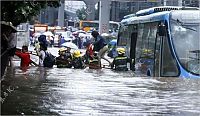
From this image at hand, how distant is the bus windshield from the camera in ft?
47.7

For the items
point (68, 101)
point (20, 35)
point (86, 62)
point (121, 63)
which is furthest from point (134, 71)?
point (20, 35)

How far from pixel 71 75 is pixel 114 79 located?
1.47 meters

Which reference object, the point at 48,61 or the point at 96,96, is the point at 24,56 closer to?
the point at 48,61

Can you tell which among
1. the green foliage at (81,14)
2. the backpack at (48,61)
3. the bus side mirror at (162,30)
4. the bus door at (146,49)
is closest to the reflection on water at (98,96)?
the bus side mirror at (162,30)

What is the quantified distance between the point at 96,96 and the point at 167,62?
5444 millimetres

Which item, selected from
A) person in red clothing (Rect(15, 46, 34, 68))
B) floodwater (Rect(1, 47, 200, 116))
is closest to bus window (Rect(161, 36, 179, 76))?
floodwater (Rect(1, 47, 200, 116))

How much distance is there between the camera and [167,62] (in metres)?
14.9

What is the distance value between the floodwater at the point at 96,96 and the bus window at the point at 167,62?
546 mm

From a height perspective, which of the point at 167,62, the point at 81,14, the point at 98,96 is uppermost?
the point at 81,14

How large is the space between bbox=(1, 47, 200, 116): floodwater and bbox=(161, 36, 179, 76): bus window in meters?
0.55

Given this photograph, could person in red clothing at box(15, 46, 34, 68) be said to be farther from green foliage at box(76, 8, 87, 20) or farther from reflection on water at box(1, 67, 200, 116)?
green foliage at box(76, 8, 87, 20)

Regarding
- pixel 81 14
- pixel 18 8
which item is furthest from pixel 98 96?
pixel 81 14

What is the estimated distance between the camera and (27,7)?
8.78 metres

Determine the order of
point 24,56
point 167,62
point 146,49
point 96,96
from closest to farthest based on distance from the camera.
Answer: point 96,96, point 167,62, point 24,56, point 146,49
